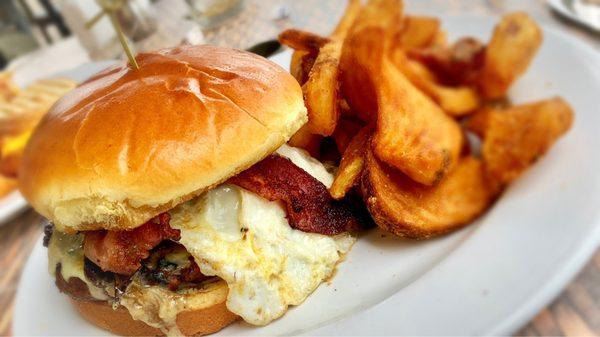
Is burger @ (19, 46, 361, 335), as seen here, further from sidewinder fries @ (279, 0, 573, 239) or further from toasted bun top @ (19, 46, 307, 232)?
sidewinder fries @ (279, 0, 573, 239)

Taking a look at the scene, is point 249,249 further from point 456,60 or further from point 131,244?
point 456,60

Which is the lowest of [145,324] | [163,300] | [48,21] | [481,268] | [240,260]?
[48,21]

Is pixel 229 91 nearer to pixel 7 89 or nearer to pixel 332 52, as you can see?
pixel 332 52

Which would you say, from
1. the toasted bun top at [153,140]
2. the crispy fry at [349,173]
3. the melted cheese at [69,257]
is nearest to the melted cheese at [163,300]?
the melted cheese at [69,257]

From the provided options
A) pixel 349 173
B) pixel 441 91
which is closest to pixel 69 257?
pixel 349 173

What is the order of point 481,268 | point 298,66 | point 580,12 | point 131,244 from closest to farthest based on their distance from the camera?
1. point 481,268
2. point 131,244
3. point 298,66
4. point 580,12

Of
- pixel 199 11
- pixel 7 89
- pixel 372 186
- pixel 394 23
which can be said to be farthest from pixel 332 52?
pixel 7 89
